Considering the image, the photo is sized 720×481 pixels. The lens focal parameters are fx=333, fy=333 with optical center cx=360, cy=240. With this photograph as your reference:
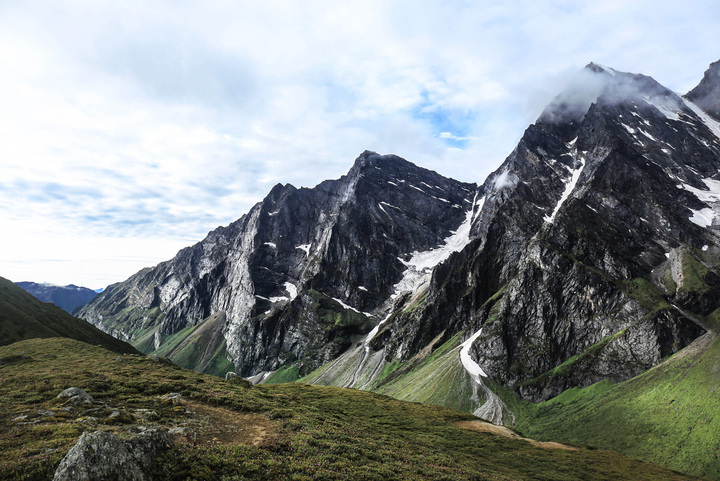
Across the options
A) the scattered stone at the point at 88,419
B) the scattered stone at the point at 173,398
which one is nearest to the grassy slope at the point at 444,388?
the scattered stone at the point at 173,398

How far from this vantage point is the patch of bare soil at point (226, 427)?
31547 millimetres

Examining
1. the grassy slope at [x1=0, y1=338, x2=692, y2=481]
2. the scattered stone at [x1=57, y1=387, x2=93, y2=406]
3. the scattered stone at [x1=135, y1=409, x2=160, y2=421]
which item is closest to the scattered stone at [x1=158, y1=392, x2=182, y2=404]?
the grassy slope at [x1=0, y1=338, x2=692, y2=481]

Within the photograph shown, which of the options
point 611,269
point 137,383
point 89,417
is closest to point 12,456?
point 89,417

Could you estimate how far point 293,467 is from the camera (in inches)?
1046

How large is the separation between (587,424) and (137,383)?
6024 inches

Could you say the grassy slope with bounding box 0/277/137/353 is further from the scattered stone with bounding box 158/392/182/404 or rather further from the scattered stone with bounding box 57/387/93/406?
the scattered stone with bounding box 158/392/182/404

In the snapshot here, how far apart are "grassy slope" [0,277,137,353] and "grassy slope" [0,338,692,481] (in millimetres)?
53707

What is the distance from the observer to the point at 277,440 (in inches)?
1287

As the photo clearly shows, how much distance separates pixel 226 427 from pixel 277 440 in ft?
22.2

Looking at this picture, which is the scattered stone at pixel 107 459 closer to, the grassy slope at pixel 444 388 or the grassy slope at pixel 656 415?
the grassy slope at pixel 656 415

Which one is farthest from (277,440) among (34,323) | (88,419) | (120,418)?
(34,323)

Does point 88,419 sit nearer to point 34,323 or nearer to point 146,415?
point 146,415

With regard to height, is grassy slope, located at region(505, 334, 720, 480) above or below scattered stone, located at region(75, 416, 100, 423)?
below

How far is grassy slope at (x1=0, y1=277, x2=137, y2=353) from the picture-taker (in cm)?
11831
